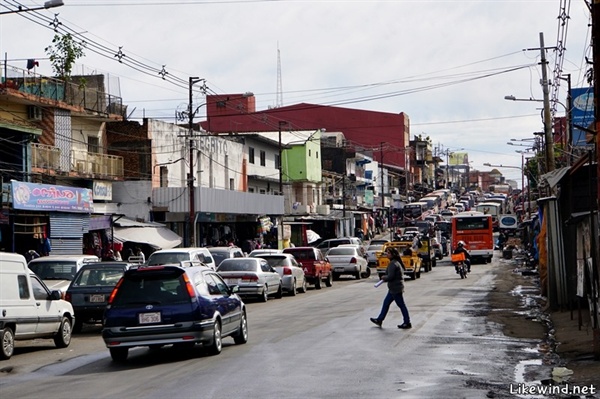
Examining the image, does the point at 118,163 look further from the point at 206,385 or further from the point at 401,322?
the point at 206,385

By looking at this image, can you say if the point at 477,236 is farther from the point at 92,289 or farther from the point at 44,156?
the point at 92,289

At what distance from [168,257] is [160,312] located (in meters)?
15.5

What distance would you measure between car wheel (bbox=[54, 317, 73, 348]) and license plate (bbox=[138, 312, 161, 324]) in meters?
4.25

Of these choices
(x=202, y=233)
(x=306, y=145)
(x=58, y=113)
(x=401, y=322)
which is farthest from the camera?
(x=306, y=145)

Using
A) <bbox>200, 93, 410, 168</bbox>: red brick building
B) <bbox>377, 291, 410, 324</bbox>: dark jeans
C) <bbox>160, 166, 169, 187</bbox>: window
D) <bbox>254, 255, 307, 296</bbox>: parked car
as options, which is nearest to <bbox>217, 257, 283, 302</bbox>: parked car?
<bbox>254, 255, 307, 296</bbox>: parked car

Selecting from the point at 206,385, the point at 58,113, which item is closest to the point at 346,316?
the point at 206,385

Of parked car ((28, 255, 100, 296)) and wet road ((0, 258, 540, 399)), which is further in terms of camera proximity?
parked car ((28, 255, 100, 296))

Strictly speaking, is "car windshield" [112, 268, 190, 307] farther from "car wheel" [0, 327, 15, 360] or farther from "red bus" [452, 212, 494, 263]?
"red bus" [452, 212, 494, 263]

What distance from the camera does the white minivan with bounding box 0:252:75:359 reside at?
17188mm

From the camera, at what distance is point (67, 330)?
1956 cm

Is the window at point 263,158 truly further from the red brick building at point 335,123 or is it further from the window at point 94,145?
the window at point 94,145

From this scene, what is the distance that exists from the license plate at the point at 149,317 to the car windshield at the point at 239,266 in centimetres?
1620

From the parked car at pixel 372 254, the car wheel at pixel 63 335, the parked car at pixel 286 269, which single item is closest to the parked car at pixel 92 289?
the car wheel at pixel 63 335

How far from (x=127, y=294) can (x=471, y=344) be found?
6552 mm
